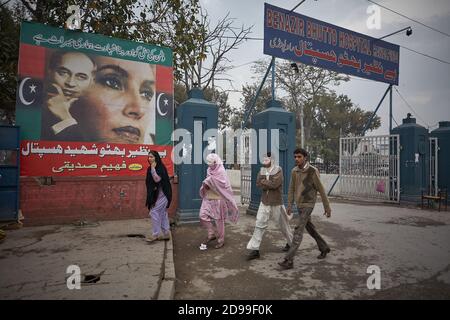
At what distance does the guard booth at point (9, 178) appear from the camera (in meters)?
5.62

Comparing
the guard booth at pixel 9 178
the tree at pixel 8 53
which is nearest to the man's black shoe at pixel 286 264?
the guard booth at pixel 9 178

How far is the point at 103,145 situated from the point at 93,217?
168 centimetres

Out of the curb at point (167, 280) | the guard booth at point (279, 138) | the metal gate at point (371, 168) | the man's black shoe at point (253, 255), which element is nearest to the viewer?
the curb at point (167, 280)

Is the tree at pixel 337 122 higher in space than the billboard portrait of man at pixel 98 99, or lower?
higher

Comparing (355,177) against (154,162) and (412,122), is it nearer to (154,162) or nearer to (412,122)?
(412,122)

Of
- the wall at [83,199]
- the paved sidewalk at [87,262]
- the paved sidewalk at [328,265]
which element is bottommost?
the paved sidewalk at [328,265]

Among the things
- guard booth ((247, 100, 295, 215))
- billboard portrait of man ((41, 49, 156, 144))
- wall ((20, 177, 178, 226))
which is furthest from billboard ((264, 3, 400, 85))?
wall ((20, 177, 178, 226))

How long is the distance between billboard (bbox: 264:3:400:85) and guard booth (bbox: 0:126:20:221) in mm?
6535

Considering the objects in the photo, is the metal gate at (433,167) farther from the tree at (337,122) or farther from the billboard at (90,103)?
the tree at (337,122)

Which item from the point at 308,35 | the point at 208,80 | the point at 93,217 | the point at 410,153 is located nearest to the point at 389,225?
the point at 410,153

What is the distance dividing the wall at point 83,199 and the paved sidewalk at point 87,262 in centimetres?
38

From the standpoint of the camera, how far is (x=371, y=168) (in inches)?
420

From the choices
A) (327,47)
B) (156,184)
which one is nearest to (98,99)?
(156,184)
